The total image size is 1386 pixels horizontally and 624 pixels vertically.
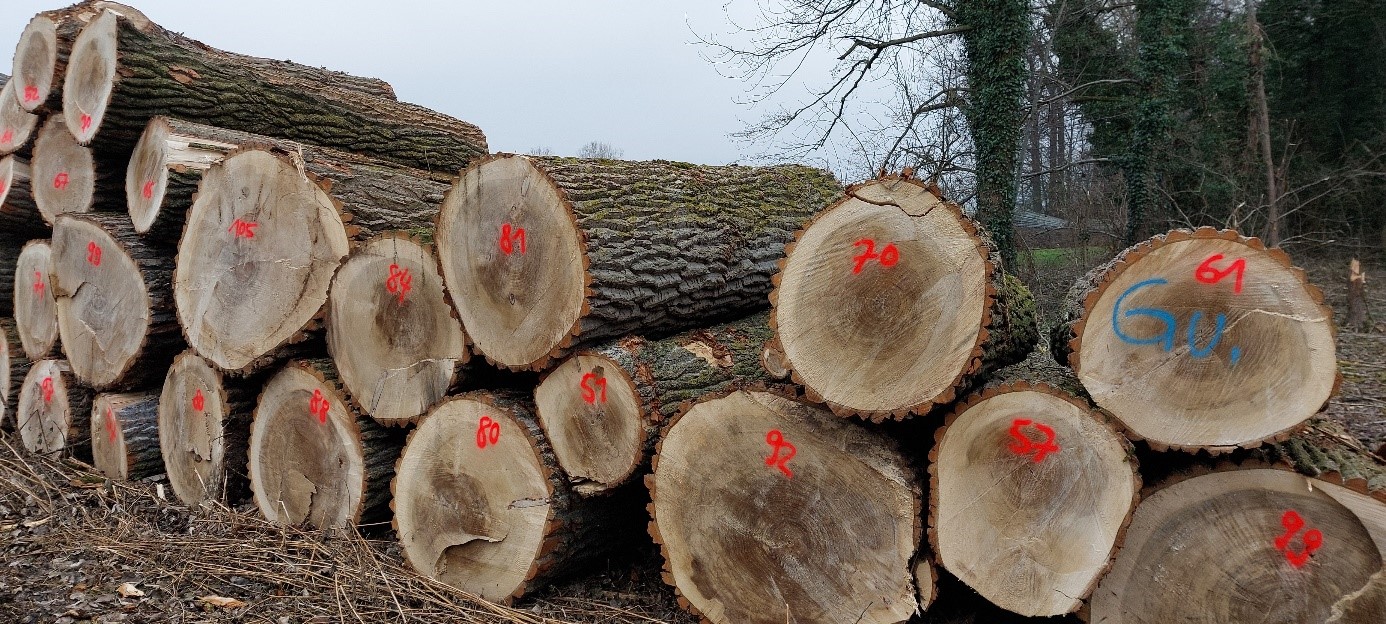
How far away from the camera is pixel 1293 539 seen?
2100 millimetres

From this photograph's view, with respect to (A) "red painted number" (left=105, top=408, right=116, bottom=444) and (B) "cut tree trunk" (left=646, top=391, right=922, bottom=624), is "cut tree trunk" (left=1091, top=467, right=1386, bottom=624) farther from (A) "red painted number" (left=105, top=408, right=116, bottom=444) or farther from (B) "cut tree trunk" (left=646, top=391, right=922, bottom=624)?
(A) "red painted number" (left=105, top=408, right=116, bottom=444)

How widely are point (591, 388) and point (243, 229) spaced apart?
1922 mm

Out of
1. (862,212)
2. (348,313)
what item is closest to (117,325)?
(348,313)

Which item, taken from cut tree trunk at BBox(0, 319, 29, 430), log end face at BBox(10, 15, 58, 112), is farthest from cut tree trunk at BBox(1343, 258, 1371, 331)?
cut tree trunk at BBox(0, 319, 29, 430)

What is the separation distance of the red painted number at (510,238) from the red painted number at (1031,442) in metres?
1.68

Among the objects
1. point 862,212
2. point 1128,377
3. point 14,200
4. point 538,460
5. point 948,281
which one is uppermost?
point 14,200

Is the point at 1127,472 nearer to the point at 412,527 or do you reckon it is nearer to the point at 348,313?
the point at 412,527

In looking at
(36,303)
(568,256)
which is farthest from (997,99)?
(36,303)

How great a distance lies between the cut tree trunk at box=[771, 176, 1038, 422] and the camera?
7.45ft

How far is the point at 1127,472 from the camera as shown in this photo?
215 centimetres

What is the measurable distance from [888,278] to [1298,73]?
19883mm

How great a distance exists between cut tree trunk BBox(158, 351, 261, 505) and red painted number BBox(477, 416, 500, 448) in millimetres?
1549

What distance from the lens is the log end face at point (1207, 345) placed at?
6.61 feet

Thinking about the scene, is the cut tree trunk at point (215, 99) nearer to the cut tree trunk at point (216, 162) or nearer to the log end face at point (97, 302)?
the cut tree trunk at point (216, 162)
